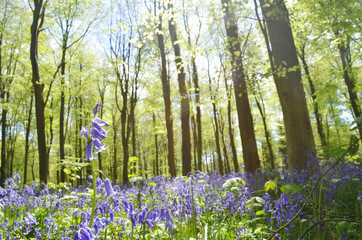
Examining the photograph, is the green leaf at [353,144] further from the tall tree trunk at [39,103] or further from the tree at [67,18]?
the tree at [67,18]

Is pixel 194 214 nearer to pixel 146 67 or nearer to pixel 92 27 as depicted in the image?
pixel 92 27

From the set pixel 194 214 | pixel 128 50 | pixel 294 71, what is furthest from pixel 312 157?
pixel 128 50

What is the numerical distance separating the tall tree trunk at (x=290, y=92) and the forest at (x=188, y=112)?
31 mm

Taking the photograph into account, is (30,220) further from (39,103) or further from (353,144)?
(39,103)

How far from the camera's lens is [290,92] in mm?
5812

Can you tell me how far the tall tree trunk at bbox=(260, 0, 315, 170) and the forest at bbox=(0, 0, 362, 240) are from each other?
0.10 feet

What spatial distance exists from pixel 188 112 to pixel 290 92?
5.67m

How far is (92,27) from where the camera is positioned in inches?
640

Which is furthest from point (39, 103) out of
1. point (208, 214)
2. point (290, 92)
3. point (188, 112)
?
point (290, 92)

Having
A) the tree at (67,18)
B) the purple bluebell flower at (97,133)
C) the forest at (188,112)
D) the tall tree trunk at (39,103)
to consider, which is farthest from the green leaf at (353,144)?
the tree at (67,18)

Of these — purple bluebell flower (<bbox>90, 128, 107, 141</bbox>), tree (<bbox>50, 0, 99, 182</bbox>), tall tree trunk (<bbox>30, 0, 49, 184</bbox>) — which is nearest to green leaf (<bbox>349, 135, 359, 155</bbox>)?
purple bluebell flower (<bbox>90, 128, 107, 141</bbox>)

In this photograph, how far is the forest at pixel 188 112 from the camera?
2.54m

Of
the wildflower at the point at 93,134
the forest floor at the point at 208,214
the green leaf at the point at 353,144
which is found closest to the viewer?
the wildflower at the point at 93,134

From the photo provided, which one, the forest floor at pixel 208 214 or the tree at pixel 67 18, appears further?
the tree at pixel 67 18
